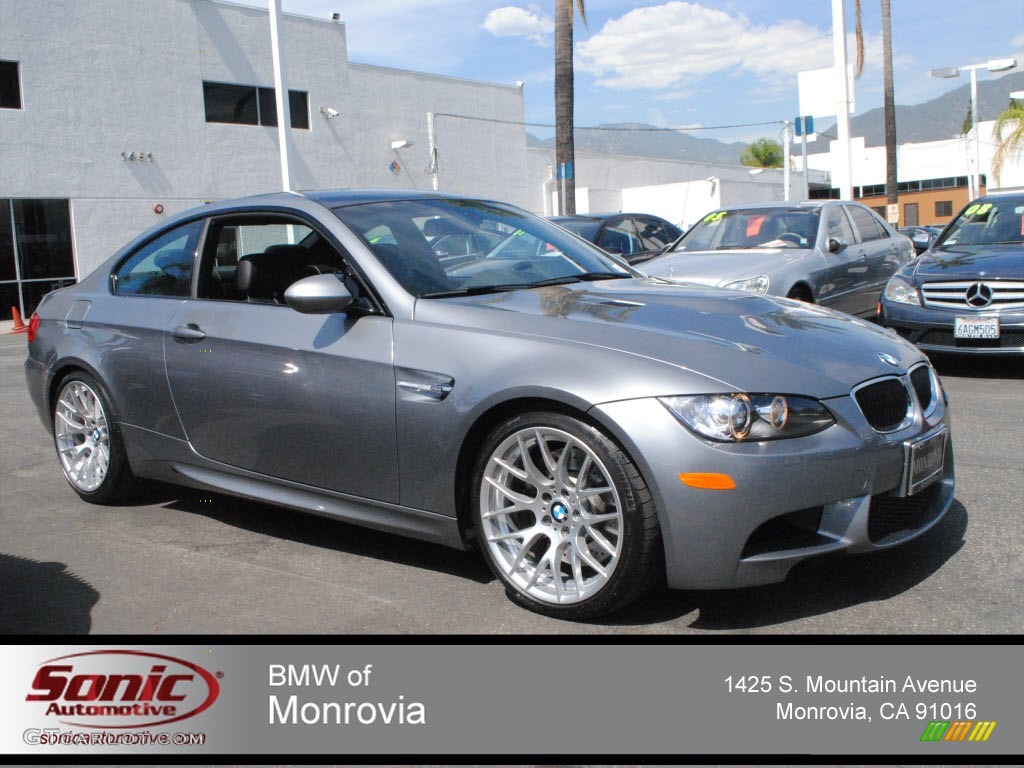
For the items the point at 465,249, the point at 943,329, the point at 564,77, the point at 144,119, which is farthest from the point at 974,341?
the point at 144,119

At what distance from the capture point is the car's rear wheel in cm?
322

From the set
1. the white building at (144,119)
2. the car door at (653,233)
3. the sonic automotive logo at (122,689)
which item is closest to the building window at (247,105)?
the white building at (144,119)

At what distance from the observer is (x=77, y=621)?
144 inches

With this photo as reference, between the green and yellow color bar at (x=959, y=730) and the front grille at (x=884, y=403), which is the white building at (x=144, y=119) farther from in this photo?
the green and yellow color bar at (x=959, y=730)

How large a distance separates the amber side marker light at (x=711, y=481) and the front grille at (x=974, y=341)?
5584mm

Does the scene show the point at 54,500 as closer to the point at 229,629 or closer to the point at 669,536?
the point at 229,629

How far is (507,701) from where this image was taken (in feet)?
8.87

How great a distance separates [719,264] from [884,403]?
17.7 feet

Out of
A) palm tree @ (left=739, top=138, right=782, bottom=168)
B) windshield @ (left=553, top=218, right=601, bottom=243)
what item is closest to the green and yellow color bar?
windshield @ (left=553, top=218, right=601, bottom=243)

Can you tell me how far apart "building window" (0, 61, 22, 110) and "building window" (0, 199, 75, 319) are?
1.88m

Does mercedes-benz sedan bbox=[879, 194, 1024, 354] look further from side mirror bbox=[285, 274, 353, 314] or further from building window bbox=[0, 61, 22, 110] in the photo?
building window bbox=[0, 61, 22, 110]

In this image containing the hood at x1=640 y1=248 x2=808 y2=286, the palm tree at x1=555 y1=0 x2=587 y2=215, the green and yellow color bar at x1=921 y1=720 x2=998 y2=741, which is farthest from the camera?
the palm tree at x1=555 y1=0 x2=587 y2=215

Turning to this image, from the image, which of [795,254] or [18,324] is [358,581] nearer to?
[795,254]
